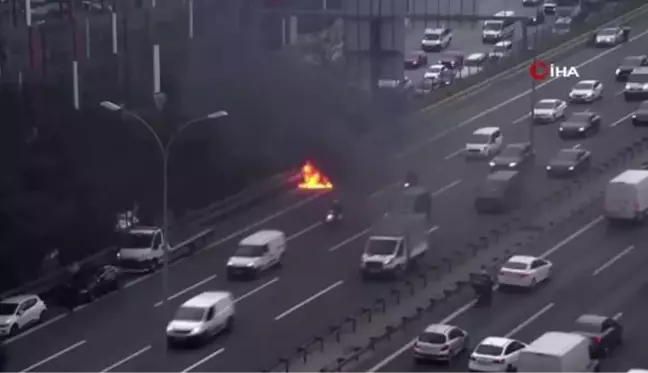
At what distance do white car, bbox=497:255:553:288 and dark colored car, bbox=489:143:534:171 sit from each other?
32.9 ft

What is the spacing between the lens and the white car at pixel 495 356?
101 feet

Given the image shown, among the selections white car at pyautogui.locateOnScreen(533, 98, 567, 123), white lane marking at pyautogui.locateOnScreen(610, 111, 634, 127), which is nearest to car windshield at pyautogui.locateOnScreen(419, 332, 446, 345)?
white car at pyautogui.locateOnScreen(533, 98, 567, 123)

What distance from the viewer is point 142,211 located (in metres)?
43.0

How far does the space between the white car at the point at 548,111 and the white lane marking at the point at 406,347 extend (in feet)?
59.6

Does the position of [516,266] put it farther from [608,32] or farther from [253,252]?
[608,32]

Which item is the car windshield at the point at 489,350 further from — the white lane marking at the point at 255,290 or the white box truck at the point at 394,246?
the white lane marking at the point at 255,290

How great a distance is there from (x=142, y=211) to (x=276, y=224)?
144 inches

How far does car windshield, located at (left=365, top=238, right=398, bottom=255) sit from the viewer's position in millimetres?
38469

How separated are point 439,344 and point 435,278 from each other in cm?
652

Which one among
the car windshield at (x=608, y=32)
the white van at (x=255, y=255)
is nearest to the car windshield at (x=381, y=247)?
the white van at (x=255, y=255)

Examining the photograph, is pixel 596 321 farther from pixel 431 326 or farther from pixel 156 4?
pixel 156 4

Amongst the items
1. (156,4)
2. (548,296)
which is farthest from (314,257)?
(156,4)

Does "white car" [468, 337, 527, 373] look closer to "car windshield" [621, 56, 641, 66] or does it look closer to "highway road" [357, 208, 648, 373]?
"highway road" [357, 208, 648, 373]

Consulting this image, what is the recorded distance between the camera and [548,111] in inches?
2104
